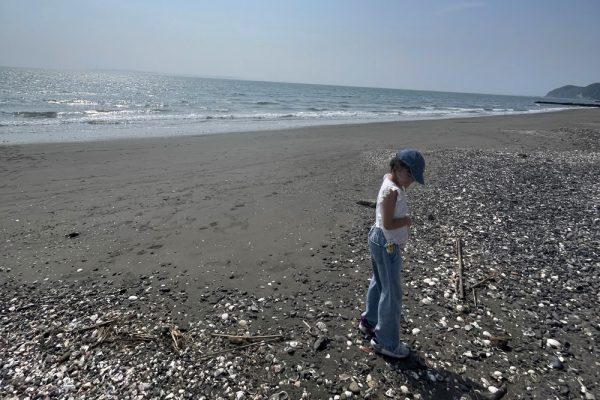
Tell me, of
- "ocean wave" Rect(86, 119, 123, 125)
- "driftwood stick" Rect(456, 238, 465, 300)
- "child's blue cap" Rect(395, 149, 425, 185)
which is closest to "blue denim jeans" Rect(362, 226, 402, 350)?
"child's blue cap" Rect(395, 149, 425, 185)

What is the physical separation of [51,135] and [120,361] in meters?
20.7

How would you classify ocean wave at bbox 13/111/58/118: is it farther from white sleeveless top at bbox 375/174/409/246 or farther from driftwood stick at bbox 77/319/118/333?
white sleeveless top at bbox 375/174/409/246

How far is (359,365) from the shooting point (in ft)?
14.1

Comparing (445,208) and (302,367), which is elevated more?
(445,208)

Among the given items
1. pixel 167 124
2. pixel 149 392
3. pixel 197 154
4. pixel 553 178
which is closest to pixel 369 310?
pixel 149 392

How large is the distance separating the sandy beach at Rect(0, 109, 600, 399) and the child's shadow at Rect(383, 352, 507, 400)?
0.02m

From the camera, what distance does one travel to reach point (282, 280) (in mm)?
6215

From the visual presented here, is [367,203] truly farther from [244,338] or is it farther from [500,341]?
[244,338]

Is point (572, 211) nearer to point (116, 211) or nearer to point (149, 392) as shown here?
point (149, 392)

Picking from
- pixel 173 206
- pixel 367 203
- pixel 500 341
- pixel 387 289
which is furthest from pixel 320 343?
pixel 173 206

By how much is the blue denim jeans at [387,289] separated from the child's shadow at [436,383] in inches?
10.7

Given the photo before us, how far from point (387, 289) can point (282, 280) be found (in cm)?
248

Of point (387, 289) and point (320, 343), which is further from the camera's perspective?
point (320, 343)

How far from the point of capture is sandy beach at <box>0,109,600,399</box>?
13.6 ft
